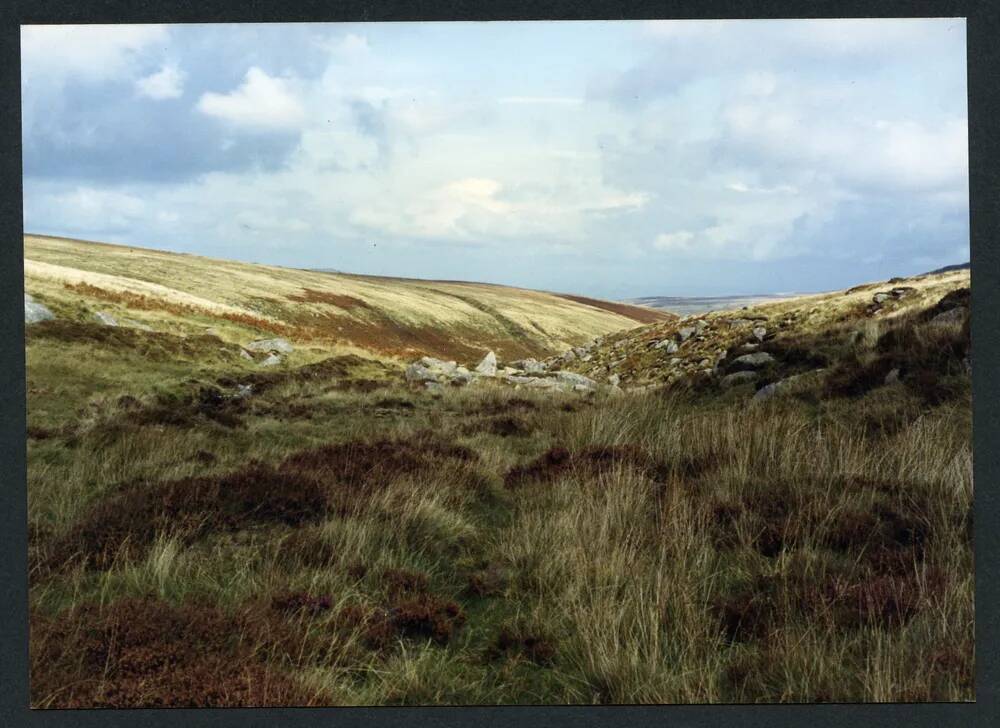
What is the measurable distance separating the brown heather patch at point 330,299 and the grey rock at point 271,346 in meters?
17.4

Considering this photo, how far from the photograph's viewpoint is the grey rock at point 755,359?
1117 cm

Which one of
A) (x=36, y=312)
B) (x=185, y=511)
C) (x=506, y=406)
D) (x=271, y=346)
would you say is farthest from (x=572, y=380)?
(x=185, y=511)

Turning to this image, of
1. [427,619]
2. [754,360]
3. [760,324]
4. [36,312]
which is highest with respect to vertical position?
[36,312]

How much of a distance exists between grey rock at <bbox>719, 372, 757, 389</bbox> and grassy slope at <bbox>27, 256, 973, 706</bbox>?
10.1ft

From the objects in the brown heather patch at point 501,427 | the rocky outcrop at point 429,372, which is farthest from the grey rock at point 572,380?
the brown heather patch at point 501,427

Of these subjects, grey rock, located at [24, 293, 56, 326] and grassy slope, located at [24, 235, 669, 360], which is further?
grassy slope, located at [24, 235, 669, 360]

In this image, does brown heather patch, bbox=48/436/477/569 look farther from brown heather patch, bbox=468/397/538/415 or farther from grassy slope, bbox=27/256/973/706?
brown heather patch, bbox=468/397/538/415

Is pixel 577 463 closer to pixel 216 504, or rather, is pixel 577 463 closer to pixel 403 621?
pixel 403 621

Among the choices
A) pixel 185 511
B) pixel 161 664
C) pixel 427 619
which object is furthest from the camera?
pixel 185 511

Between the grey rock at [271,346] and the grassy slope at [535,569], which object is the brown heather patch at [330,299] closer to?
the grey rock at [271,346]

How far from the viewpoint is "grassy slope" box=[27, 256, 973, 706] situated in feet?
11.4

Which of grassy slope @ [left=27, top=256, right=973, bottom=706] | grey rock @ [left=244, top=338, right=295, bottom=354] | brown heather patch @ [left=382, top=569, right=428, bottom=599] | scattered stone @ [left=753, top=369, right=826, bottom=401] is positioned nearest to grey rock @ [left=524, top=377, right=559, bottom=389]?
scattered stone @ [left=753, top=369, right=826, bottom=401]

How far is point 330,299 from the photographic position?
4341 centimetres

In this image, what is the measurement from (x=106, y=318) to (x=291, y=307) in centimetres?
1917
